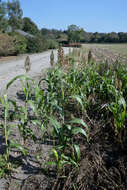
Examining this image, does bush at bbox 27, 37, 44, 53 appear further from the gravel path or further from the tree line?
the gravel path

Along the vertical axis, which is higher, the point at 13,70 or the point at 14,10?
the point at 14,10

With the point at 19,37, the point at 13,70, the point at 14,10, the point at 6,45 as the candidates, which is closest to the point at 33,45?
the point at 19,37

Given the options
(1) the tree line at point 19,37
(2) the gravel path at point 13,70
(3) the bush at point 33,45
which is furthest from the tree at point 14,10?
(2) the gravel path at point 13,70

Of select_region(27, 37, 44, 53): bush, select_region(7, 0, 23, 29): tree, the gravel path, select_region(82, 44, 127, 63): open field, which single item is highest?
select_region(7, 0, 23, 29): tree

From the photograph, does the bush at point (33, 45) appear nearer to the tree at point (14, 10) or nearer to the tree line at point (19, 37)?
the tree line at point (19, 37)

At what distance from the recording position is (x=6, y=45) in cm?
1933

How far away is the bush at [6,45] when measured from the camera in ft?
61.2

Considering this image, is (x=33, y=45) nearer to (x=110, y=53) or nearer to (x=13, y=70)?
(x=110, y=53)

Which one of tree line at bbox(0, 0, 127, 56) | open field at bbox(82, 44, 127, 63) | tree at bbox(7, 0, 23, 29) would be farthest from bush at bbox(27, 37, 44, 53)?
tree at bbox(7, 0, 23, 29)

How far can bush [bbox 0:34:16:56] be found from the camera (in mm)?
18656

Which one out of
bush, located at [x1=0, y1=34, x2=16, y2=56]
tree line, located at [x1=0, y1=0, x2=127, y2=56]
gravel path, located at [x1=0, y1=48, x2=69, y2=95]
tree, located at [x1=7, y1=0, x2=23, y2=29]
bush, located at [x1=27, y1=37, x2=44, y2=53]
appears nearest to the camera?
gravel path, located at [x1=0, y1=48, x2=69, y2=95]

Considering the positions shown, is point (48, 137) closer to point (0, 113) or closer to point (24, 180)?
point (24, 180)

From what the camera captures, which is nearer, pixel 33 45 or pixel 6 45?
Answer: pixel 6 45

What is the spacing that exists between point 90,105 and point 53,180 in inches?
67.0
